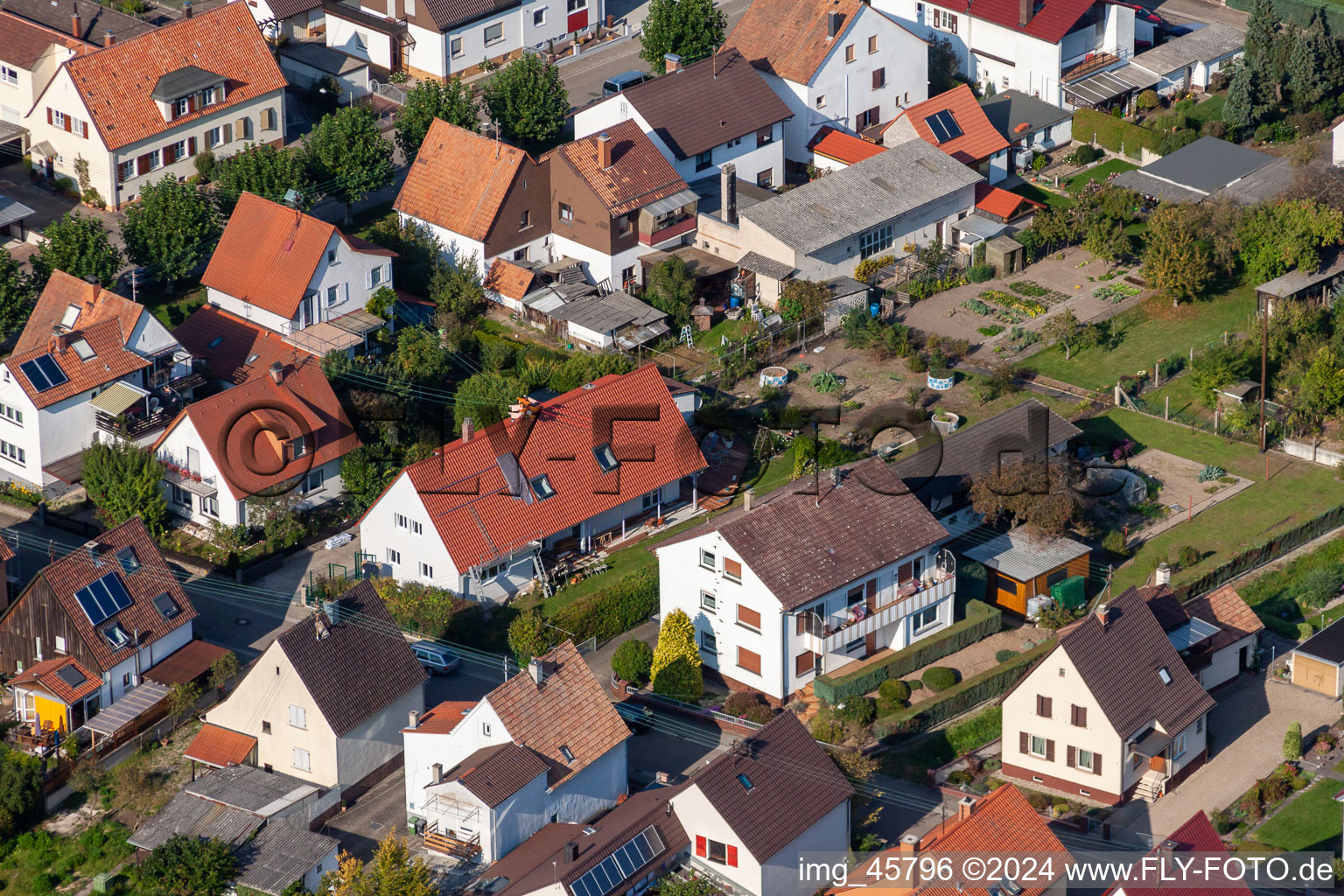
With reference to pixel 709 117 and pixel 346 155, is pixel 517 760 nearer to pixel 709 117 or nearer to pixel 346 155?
pixel 346 155

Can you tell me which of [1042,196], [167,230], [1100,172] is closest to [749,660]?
[167,230]

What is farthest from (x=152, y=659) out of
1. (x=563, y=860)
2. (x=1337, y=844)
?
(x=1337, y=844)

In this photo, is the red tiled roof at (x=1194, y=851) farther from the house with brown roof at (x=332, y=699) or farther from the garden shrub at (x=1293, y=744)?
the house with brown roof at (x=332, y=699)

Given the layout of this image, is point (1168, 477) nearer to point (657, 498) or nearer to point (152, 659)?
point (657, 498)

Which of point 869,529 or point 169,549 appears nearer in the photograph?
point 869,529

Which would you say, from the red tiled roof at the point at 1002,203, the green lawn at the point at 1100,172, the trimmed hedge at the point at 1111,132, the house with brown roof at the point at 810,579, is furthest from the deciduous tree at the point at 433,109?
the house with brown roof at the point at 810,579
